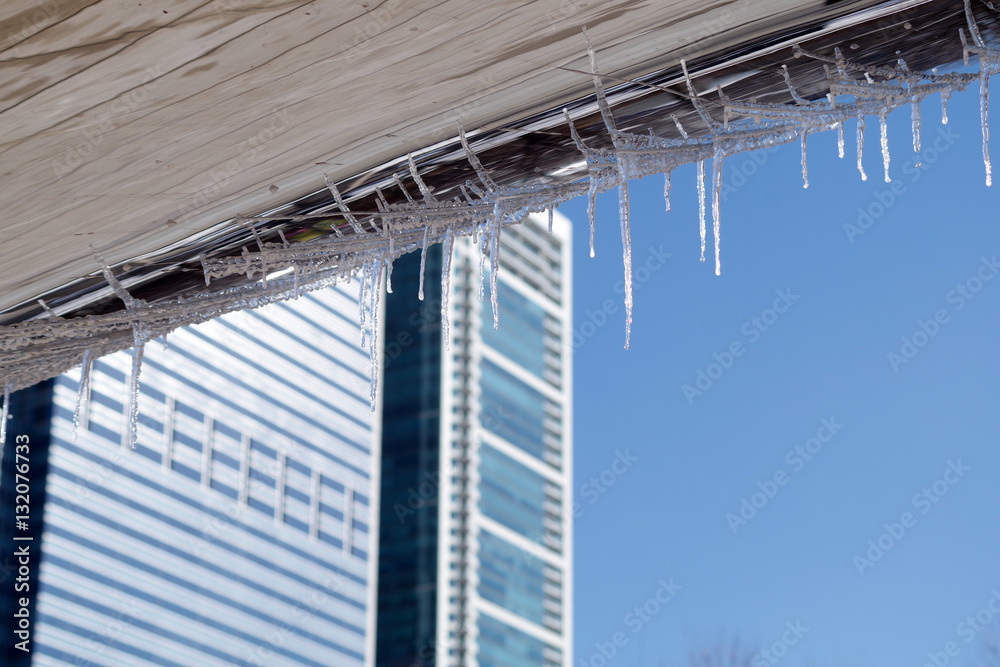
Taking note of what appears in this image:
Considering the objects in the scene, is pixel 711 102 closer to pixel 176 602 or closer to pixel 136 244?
pixel 136 244

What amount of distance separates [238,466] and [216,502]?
98.5 inches

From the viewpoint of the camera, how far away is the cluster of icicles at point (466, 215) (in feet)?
7.06

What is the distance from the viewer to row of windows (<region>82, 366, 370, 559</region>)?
52.1 m

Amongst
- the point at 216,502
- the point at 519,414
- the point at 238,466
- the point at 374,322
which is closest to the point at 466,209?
the point at 374,322

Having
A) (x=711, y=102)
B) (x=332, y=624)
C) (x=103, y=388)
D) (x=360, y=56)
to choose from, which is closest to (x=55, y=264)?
(x=360, y=56)

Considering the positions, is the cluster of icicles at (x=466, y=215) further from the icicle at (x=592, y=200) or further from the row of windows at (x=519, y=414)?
the row of windows at (x=519, y=414)

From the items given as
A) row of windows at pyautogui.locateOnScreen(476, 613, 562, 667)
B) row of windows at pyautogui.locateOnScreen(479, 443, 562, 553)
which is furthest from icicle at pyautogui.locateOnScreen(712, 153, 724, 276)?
row of windows at pyautogui.locateOnScreen(479, 443, 562, 553)

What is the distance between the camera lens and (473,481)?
66.6 m

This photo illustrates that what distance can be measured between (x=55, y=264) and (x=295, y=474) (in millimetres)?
58511

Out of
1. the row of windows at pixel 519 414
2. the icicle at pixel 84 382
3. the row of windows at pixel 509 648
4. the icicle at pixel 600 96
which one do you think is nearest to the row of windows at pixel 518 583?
the row of windows at pixel 509 648

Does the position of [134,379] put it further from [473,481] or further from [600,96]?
[473,481]

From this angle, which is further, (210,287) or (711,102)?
(210,287)

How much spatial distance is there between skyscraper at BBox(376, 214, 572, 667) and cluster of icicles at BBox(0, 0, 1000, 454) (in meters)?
58.7

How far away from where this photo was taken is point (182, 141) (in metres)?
2.48
